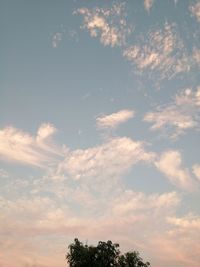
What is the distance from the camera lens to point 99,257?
7262 centimetres

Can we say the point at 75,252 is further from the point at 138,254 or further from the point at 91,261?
the point at 138,254

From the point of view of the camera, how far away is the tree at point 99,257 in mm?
71562

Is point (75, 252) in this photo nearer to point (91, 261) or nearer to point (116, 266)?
point (91, 261)

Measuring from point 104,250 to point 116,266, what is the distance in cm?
381

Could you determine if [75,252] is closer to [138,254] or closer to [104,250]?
[104,250]

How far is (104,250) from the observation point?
2879 inches

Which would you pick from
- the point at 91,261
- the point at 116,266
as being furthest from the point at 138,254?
the point at 91,261

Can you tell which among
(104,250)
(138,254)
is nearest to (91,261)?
(104,250)

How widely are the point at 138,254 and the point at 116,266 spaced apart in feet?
16.3

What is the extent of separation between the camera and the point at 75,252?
239ft

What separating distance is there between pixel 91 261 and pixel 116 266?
5.02 m

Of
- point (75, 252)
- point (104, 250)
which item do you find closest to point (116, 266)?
point (104, 250)

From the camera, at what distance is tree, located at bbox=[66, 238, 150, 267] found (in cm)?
7156

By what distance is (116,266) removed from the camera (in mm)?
72062
